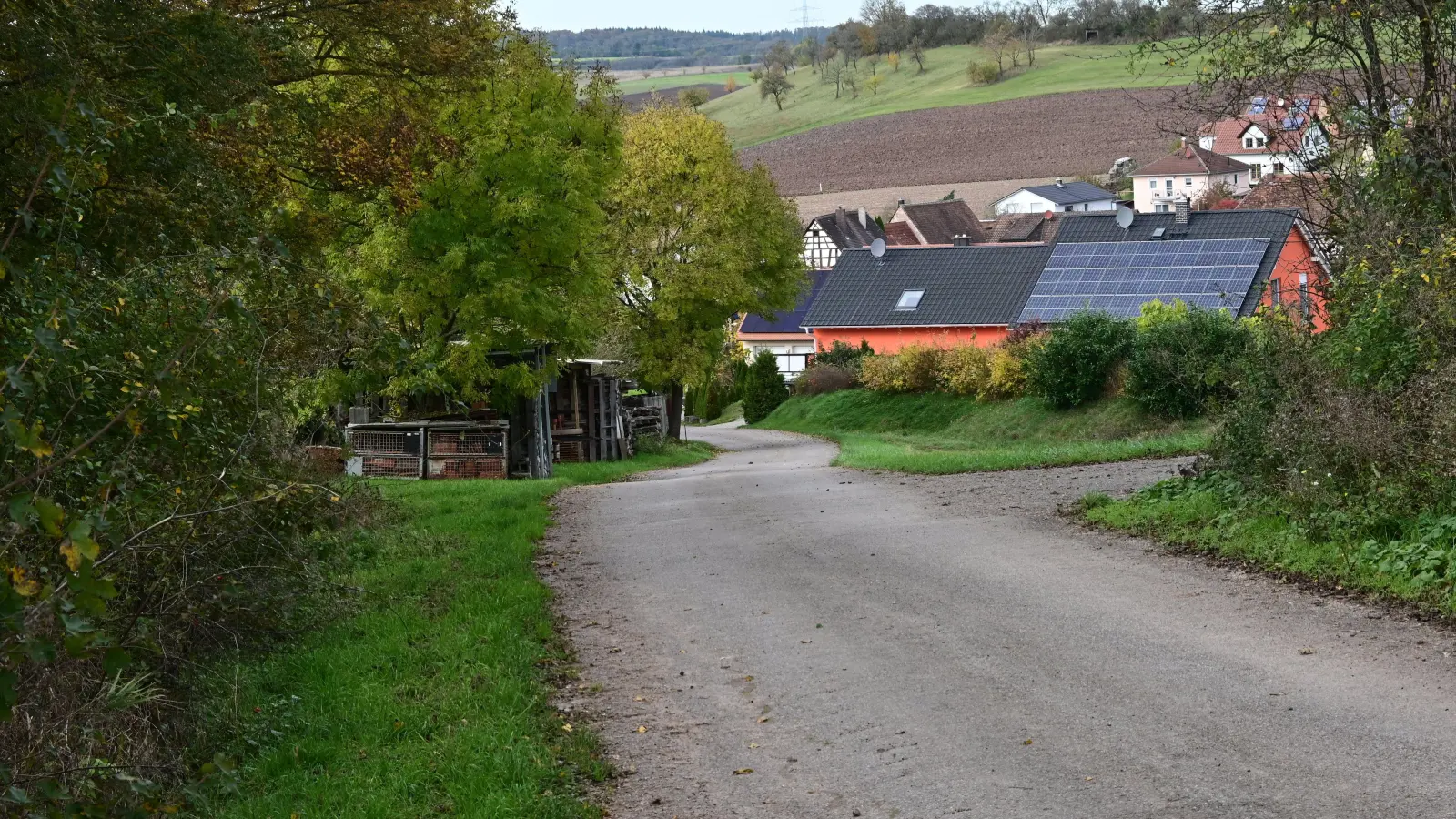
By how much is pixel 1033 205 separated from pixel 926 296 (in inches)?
2225

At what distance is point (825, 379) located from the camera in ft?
177

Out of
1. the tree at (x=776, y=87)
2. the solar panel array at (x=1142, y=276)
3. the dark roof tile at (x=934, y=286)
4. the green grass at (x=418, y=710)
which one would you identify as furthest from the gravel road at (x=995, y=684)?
the tree at (x=776, y=87)

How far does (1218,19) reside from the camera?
1425cm

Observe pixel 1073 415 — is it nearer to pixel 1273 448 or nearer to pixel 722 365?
pixel 1273 448

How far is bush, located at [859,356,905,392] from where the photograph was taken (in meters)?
46.8

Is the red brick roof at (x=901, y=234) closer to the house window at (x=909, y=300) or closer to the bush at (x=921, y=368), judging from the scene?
the house window at (x=909, y=300)

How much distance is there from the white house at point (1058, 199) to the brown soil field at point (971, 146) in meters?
8.57

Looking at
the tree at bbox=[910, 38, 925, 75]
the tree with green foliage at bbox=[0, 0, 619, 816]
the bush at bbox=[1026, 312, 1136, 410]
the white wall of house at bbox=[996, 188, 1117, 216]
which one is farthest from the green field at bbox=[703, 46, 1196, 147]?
the tree with green foliage at bbox=[0, 0, 619, 816]

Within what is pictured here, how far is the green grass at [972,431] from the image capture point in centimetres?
2498

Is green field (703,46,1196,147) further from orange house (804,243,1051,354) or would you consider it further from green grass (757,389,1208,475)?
green grass (757,389,1208,475)

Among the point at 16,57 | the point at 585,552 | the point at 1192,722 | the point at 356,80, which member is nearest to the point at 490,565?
the point at 585,552

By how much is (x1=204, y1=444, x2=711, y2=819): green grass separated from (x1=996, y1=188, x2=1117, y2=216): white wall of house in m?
98.5

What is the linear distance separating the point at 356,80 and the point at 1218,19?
8.76m

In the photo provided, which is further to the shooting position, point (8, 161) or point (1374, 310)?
point (1374, 310)
